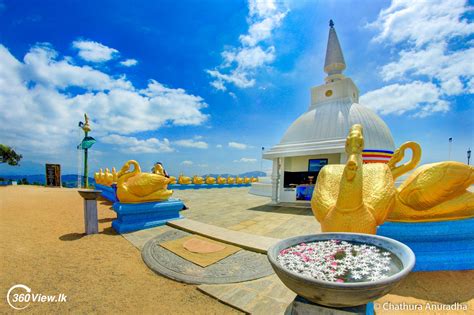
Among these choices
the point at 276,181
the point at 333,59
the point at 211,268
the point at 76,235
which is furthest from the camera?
the point at 333,59

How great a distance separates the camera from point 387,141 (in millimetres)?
14047

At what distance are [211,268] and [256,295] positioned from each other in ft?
3.54

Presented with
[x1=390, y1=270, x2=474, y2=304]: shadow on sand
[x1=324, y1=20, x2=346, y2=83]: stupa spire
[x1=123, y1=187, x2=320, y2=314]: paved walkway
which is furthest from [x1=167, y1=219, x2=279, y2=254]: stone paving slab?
[x1=324, y1=20, x2=346, y2=83]: stupa spire

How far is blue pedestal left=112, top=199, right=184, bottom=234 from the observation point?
19.3 feet

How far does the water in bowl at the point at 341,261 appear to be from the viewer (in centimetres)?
173

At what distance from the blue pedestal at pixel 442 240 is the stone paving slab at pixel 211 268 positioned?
2366 mm

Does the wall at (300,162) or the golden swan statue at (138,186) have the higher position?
the wall at (300,162)

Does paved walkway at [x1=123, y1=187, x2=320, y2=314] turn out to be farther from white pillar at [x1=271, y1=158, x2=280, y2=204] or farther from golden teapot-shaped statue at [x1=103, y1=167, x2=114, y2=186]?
golden teapot-shaped statue at [x1=103, y1=167, x2=114, y2=186]

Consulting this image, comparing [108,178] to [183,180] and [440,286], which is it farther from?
[440,286]

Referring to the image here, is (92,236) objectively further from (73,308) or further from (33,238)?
(73,308)

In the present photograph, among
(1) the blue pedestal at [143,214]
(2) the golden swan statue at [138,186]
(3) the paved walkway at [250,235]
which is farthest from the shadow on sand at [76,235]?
(2) the golden swan statue at [138,186]

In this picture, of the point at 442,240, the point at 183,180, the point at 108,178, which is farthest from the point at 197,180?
the point at 442,240

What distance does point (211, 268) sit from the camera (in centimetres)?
368

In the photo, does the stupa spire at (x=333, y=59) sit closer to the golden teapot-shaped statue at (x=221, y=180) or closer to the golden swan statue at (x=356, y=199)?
the golden teapot-shaped statue at (x=221, y=180)
